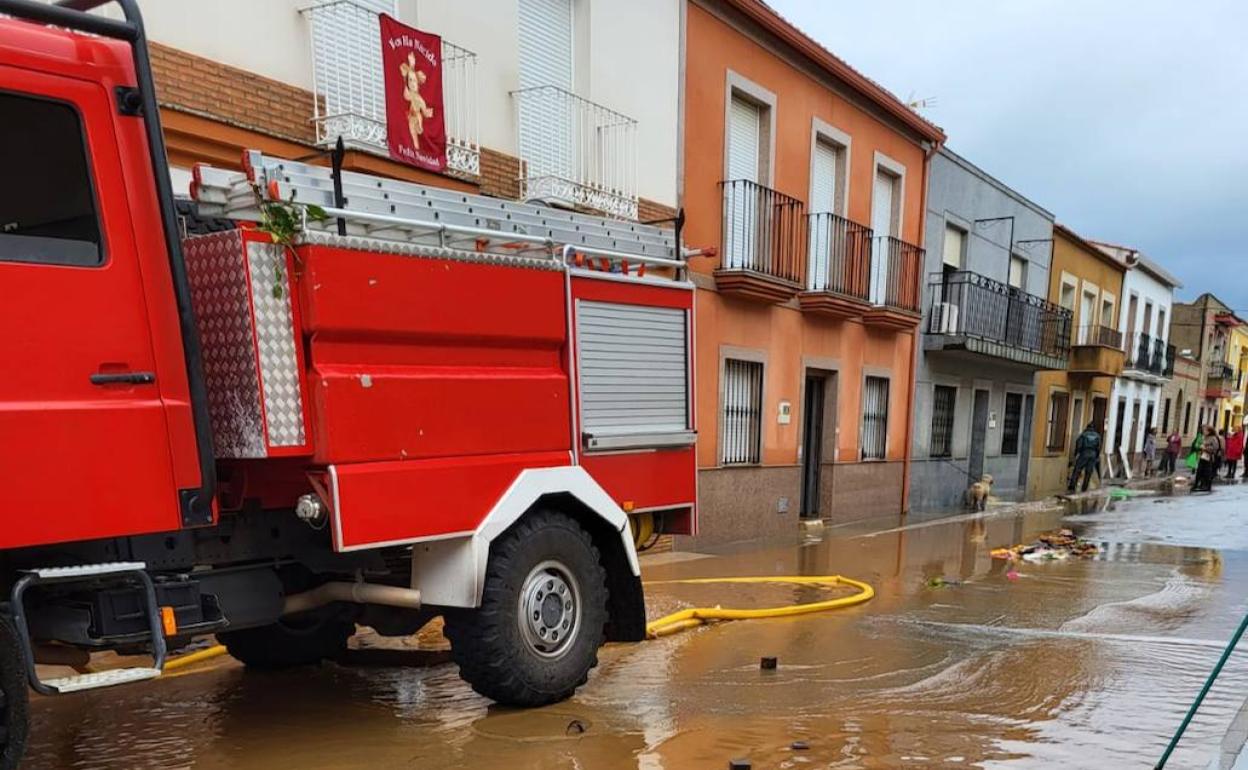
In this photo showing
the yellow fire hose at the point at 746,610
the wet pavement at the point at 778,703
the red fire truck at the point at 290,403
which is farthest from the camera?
the yellow fire hose at the point at 746,610

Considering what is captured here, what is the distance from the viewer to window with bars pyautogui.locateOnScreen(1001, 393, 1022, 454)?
20438 mm

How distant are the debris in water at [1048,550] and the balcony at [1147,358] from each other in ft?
62.9

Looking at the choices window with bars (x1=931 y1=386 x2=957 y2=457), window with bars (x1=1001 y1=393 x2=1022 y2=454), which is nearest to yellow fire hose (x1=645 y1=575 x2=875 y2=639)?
window with bars (x1=931 y1=386 x2=957 y2=457)

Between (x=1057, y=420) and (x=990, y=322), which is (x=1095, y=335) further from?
(x=990, y=322)

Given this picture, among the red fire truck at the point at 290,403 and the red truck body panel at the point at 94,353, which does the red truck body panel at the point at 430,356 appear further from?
the red truck body panel at the point at 94,353

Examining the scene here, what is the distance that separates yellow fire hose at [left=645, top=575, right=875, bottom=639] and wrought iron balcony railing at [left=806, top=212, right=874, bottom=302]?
6.04 m

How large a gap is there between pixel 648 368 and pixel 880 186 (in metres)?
12.1

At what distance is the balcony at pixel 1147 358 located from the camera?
1144 inches

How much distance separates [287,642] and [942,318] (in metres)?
14.7

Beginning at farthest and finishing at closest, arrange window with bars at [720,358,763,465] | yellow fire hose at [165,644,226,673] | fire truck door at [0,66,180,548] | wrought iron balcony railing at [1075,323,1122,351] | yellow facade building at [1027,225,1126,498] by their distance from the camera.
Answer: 1. wrought iron balcony railing at [1075,323,1122,351]
2. yellow facade building at [1027,225,1126,498]
3. window with bars at [720,358,763,465]
4. yellow fire hose at [165,644,226,673]
5. fire truck door at [0,66,180,548]

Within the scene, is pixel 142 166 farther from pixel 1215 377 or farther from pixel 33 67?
pixel 1215 377

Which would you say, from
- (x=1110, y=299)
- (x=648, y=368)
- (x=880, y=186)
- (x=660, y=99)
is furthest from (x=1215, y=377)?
(x=648, y=368)

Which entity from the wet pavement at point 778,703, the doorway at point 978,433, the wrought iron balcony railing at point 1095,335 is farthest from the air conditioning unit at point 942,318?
the wrought iron balcony railing at point 1095,335

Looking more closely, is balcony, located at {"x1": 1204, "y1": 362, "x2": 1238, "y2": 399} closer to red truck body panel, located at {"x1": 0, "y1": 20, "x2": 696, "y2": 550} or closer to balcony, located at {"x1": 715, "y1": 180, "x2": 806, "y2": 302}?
balcony, located at {"x1": 715, "y1": 180, "x2": 806, "y2": 302}
